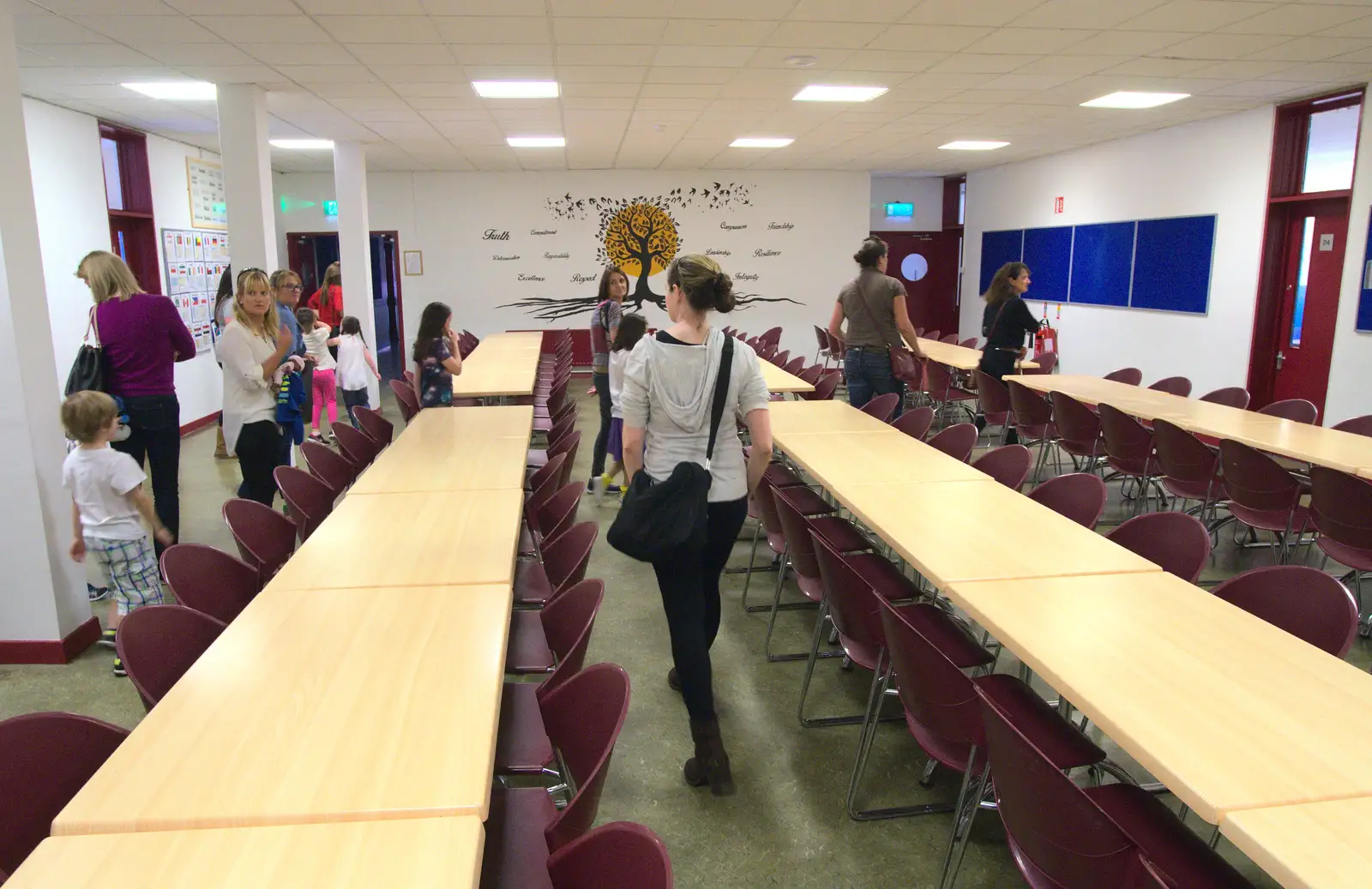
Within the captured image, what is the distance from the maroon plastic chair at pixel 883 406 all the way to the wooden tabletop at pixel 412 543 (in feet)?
8.84

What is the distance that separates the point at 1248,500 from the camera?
423 centimetres

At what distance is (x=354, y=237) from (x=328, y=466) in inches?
228

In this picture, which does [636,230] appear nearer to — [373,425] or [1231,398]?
[373,425]

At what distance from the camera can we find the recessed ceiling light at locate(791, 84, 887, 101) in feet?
21.1

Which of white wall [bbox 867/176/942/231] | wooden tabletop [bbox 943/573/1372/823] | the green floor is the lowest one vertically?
the green floor

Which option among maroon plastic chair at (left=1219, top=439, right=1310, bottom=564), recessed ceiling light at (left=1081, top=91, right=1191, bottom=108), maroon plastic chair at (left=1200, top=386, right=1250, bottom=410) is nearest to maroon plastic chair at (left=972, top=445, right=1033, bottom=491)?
maroon plastic chair at (left=1219, top=439, right=1310, bottom=564)

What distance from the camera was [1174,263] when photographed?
8406 millimetres

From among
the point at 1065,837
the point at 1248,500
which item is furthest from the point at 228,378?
the point at 1248,500

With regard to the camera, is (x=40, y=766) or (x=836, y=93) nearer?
(x=40, y=766)

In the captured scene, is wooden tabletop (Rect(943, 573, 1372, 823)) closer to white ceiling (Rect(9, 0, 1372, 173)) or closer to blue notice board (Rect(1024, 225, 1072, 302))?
white ceiling (Rect(9, 0, 1372, 173))

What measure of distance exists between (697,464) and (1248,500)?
3.20 metres

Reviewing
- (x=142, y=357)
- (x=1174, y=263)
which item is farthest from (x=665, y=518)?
(x=1174, y=263)

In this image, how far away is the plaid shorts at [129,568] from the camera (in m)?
3.35

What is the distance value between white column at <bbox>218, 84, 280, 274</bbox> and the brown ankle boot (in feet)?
16.5
